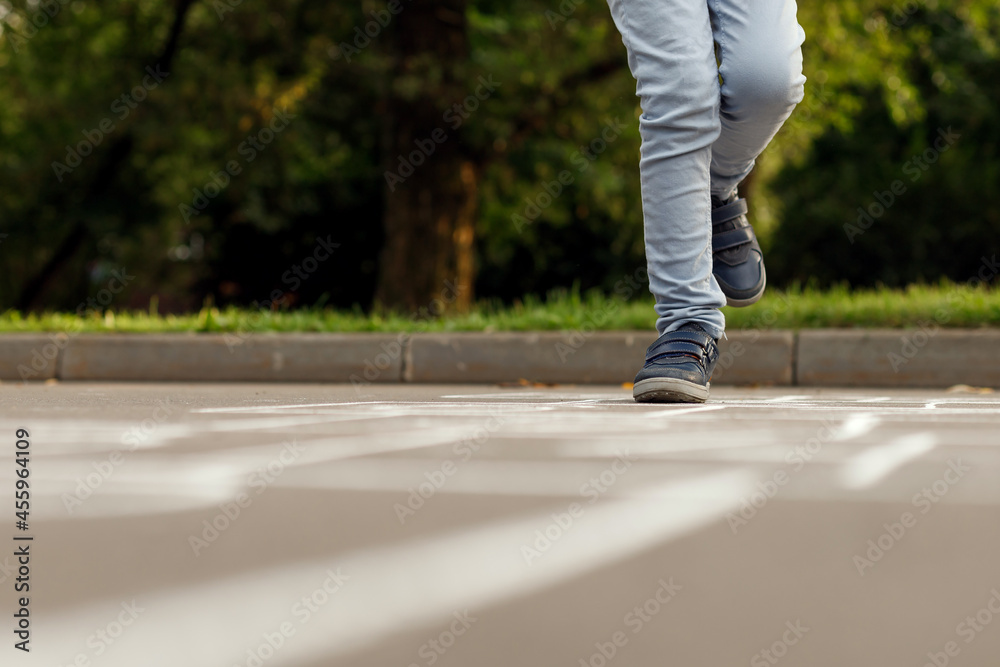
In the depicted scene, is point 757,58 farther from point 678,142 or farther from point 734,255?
point 734,255

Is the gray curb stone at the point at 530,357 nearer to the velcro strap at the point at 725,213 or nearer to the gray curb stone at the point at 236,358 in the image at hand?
the gray curb stone at the point at 236,358

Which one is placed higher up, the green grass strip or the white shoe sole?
the white shoe sole

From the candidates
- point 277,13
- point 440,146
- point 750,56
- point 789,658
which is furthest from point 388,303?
point 789,658

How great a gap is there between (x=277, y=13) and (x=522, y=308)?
6.63 m

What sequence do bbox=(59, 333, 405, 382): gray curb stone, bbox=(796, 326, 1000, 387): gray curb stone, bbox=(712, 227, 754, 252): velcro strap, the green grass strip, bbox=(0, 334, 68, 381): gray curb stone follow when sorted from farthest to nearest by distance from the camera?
bbox=(0, 334, 68, 381): gray curb stone < bbox=(59, 333, 405, 382): gray curb stone < the green grass strip < bbox=(796, 326, 1000, 387): gray curb stone < bbox=(712, 227, 754, 252): velcro strap

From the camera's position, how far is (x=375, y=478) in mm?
1766

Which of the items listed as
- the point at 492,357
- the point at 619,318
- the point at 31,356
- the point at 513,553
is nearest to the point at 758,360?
the point at 619,318

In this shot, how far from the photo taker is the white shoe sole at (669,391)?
3262 millimetres

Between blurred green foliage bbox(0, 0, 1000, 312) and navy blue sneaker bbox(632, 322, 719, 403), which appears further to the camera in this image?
blurred green foliage bbox(0, 0, 1000, 312)

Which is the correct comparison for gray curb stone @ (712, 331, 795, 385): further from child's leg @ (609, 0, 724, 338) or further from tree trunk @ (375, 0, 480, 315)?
tree trunk @ (375, 0, 480, 315)

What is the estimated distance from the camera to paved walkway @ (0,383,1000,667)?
46.3 inches

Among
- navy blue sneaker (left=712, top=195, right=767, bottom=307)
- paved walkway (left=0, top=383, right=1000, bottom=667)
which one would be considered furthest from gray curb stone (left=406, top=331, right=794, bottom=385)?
Answer: paved walkway (left=0, top=383, right=1000, bottom=667)

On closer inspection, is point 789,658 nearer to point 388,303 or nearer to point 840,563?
point 840,563

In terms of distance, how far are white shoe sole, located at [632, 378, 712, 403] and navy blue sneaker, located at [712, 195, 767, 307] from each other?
634 millimetres
